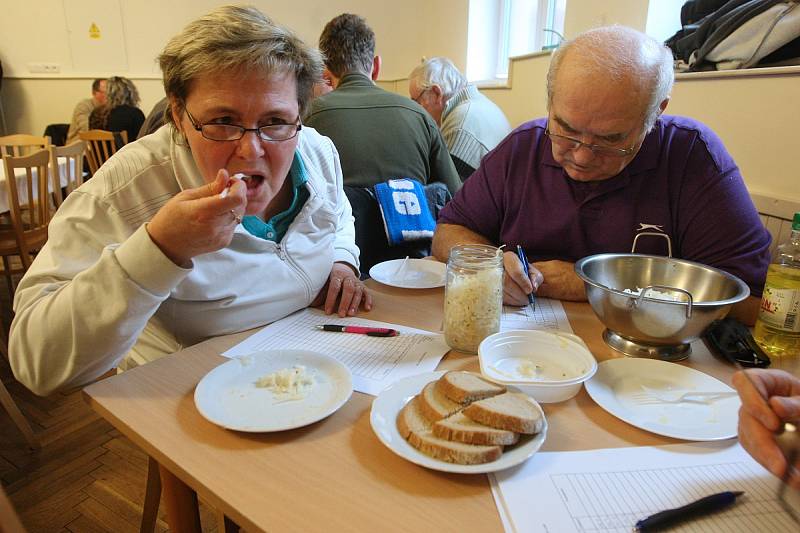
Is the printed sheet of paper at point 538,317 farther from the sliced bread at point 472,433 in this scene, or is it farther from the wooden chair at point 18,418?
the wooden chair at point 18,418

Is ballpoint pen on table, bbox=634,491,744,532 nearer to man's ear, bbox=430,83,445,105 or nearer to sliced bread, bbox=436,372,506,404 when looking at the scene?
sliced bread, bbox=436,372,506,404

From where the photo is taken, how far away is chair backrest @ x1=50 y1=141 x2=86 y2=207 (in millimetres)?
3225

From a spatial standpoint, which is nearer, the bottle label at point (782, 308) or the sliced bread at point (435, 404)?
the sliced bread at point (435, 404)

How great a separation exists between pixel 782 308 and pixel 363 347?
817 millimetres

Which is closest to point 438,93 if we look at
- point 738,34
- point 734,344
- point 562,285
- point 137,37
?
point 738,34

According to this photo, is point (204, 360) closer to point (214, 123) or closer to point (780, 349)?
point (214, 123)

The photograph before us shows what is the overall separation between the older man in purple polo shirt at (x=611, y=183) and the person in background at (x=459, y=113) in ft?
5.02

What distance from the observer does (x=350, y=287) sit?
1.26 metres

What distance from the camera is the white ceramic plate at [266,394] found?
77 centimetres

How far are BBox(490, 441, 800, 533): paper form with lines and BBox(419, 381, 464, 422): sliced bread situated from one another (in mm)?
113

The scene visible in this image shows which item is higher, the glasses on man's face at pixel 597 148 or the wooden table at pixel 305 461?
the glasses on man's face at pixel 597 148

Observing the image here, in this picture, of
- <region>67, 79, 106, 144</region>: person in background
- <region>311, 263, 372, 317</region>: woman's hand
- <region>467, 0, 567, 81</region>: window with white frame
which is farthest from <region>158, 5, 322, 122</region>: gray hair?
<region>67, 79, 106, 144</region>: person in background

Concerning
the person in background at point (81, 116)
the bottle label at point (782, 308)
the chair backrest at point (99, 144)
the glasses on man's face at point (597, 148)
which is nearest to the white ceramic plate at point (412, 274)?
the glasses on man's face at point (597, 148)

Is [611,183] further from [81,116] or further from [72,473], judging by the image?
[81,116]
